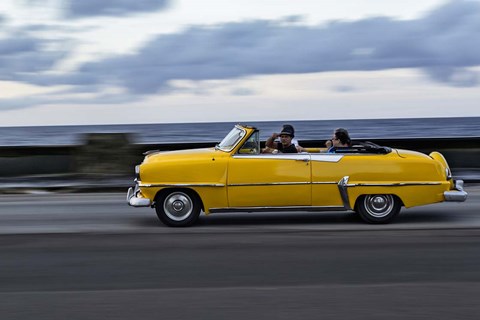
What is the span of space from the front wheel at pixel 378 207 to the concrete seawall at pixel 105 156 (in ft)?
22.4

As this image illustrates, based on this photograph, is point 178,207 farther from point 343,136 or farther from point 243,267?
point 243,267

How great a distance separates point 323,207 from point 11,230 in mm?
4132

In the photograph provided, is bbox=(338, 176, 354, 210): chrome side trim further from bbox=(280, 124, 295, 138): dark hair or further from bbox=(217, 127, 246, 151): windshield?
bbox=(217, 127, 246, 151): windshield

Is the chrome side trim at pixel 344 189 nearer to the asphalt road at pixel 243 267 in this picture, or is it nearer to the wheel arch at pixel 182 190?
the asphalt road at pixel 243 267

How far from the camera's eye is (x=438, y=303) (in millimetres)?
6285

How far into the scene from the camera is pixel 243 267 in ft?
26.4

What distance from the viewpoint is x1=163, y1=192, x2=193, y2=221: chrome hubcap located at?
11.2 meters

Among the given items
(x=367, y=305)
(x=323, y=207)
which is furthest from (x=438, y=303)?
(x=323, y=207)

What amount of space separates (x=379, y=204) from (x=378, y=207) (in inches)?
1.6

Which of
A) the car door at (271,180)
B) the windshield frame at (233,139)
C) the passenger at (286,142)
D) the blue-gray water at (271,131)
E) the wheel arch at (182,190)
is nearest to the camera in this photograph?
the car door at (271,180)

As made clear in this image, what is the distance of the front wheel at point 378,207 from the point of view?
11.1 metres

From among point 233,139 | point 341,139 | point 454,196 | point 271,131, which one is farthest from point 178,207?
point 271,131

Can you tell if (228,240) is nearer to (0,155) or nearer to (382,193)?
(382,193)

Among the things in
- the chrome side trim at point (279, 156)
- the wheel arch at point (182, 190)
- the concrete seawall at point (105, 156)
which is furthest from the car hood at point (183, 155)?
the concrete seawall at point (105, 156)
